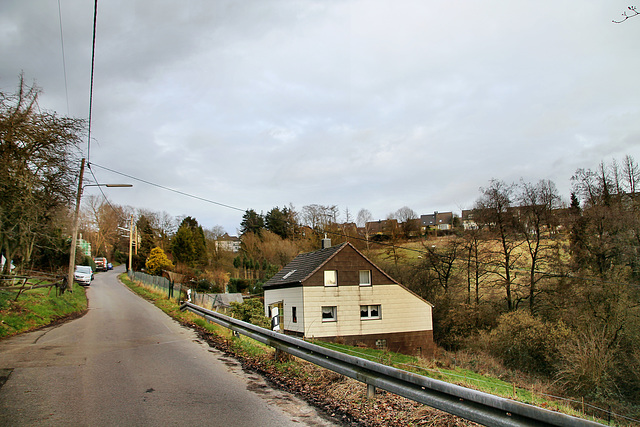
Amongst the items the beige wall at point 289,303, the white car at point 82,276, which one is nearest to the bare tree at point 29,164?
the beige wall at point 289,303

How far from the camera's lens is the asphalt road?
5074 mm

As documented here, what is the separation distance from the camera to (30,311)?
16.4 m

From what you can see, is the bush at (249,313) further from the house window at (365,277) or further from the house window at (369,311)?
the house window at (365,277)

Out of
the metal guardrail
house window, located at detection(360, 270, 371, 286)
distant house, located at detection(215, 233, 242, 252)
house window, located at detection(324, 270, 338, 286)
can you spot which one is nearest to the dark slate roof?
house window, located at detection(324, 270, 338, 286)

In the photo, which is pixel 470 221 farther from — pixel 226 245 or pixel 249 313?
pixel 226 245

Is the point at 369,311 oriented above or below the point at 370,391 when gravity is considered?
below

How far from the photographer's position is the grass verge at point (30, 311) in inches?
545

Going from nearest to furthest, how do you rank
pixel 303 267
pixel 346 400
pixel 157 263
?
pixel 346 400, pixel 303 267, pixel 157 263

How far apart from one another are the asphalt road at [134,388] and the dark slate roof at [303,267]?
23567mm

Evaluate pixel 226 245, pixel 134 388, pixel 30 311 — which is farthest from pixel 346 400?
pixel 226 245

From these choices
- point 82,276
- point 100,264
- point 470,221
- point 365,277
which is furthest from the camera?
point 100,264

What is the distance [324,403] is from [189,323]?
1169 cm

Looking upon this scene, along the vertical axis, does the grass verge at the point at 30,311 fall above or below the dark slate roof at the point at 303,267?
below

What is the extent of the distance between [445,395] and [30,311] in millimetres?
17512
